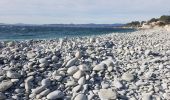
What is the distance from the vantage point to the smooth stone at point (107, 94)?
8594 mm

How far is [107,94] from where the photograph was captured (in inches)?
342

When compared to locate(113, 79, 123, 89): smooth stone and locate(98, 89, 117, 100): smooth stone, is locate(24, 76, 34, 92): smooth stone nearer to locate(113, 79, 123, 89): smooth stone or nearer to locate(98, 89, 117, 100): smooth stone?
locate(98, 89, 117, 100): smooth stone

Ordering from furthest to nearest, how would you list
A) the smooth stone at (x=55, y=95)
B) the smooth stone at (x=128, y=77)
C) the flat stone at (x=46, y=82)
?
the smooth stone at (x=128, y=77), the flat stone at (x=46, y=82), the smooth stone at (x=55, y=95)

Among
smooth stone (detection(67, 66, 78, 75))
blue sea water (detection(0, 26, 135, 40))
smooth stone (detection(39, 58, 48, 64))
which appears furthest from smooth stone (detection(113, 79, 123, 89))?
blue sea water (detection(0, 26, 135, 40))

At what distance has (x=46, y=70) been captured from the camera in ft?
34.6

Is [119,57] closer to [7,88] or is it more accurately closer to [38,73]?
[38,73]

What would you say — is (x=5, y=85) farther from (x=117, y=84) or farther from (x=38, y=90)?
(x=117, y=84)

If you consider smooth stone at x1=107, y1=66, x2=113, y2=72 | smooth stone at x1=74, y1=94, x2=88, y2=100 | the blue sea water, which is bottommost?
the blue sea water

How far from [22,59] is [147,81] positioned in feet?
13.9

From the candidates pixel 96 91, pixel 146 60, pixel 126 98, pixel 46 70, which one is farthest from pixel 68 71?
pixel 146 60

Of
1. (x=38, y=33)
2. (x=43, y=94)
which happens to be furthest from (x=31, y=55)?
(x=38, y=33)

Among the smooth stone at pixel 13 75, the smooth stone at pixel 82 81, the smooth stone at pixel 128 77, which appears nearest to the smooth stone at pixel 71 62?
the smooth stone at pixel 82 81

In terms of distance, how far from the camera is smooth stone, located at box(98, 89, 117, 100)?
8.59 meters

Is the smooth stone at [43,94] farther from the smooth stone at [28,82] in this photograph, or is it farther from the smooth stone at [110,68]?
the smooth stone at [110,68]
